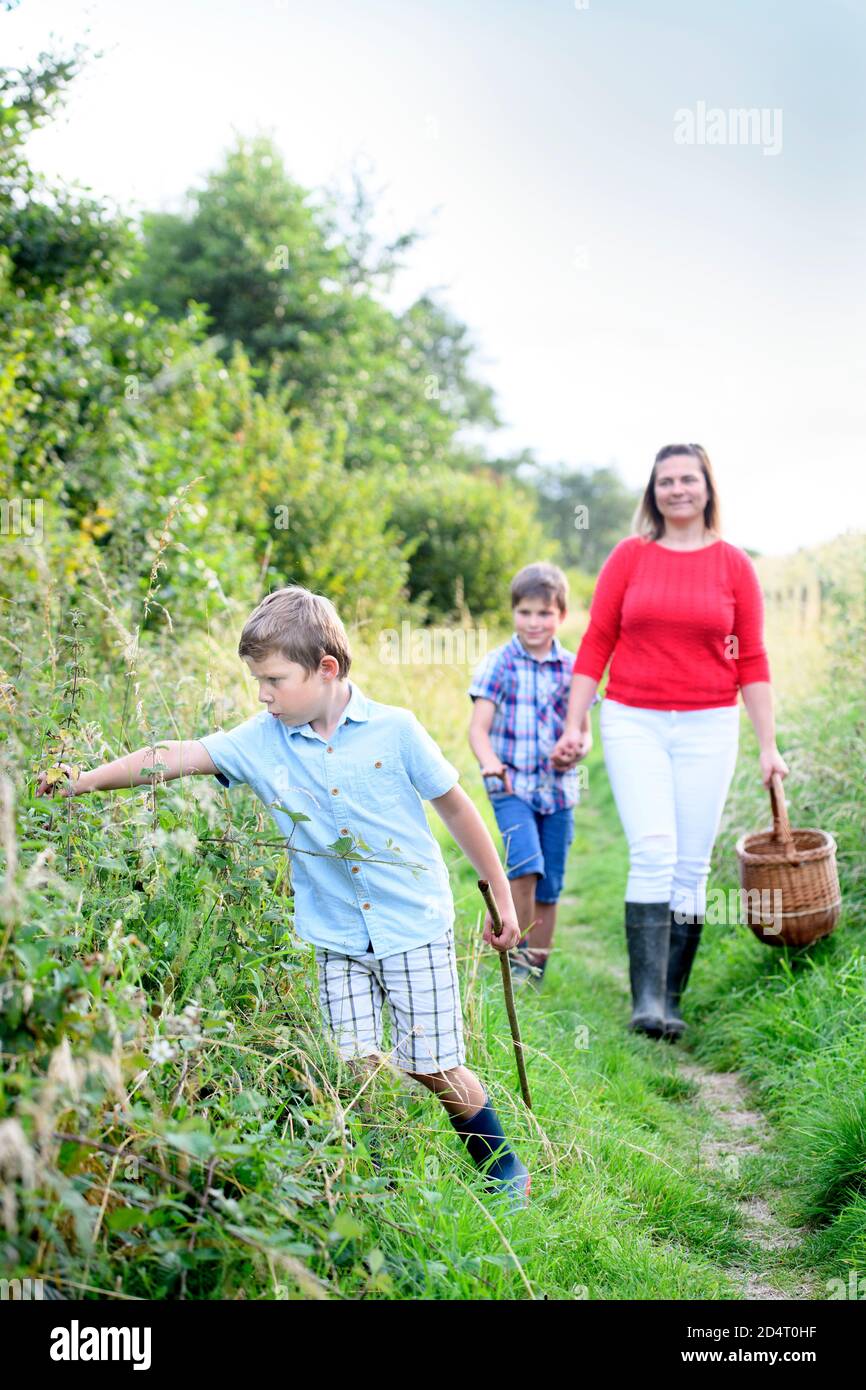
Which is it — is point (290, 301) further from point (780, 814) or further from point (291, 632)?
point (291, 632)

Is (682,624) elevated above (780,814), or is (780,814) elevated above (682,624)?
(682,624)

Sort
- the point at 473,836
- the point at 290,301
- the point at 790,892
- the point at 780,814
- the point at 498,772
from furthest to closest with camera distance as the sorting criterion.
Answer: the point at 290,301 → the point at 498,772 → the point at 780,814 → the point at 790,892 → the point at 473,836

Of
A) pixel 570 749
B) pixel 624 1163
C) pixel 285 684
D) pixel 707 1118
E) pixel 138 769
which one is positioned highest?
pixel 285 684

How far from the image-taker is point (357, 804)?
2842 mm

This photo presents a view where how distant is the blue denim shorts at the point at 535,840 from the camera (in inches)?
186

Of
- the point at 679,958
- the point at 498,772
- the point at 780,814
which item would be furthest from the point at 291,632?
the point at 679,958

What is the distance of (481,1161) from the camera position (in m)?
2.93

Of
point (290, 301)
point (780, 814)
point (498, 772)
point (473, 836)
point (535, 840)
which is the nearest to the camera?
point (473, 836)

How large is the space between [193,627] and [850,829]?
131 inches

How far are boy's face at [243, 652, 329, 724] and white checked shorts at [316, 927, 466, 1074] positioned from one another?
0.61m

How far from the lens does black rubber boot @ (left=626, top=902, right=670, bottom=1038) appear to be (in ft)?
15.0

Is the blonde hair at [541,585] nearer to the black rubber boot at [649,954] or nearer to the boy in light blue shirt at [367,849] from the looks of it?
the black rubber boot at [649,954]

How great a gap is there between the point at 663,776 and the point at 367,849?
2.11m
